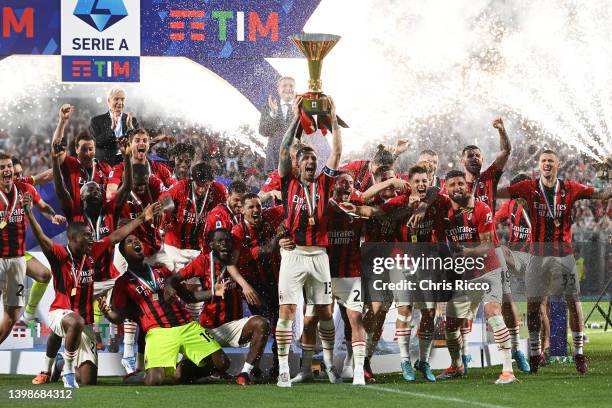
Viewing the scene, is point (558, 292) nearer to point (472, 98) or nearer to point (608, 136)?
point (472, 98)

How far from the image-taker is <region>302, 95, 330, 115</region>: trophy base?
29.6ft

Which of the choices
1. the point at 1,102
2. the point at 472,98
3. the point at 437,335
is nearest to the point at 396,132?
the point at 472,98

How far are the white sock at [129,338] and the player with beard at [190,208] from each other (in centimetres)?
75

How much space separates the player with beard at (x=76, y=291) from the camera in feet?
27.0

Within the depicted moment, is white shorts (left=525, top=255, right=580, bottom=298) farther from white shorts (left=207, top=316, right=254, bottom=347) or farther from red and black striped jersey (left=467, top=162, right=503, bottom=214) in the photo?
white shorts (left=207, top=316, right=254, bottom=347)

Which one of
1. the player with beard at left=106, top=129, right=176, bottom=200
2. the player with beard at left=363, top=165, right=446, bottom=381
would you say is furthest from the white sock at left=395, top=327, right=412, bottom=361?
the player with beard at left=106, top=129, right=176, bottom=200

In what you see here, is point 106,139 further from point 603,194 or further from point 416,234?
point 603,194

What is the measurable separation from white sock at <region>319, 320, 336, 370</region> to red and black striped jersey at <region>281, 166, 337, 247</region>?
0.65 meters

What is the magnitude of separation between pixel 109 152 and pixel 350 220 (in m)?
3.68

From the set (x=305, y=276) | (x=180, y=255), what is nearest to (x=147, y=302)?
(x=305, y=276)

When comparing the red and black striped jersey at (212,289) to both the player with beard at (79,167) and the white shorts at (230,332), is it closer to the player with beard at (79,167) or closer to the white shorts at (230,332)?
the white shorts at (230,332)

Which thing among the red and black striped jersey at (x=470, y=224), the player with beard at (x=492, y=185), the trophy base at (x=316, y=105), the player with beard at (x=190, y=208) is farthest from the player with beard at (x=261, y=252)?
the player with beard at (x=492, y=185)

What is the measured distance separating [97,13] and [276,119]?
209cm

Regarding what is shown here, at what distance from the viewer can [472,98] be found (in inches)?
562
